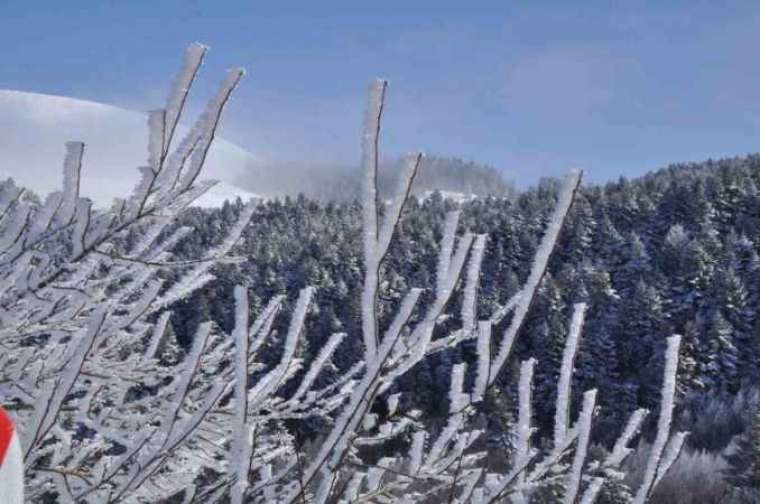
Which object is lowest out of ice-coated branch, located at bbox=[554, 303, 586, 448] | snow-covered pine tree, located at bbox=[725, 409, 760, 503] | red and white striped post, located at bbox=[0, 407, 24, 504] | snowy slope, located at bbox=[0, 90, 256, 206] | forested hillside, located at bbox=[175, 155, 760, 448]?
snow-covered pine tree, located at bbox=[725, 409, 760, 503]

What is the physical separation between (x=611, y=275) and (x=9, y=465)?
198 ft

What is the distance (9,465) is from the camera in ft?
4.26

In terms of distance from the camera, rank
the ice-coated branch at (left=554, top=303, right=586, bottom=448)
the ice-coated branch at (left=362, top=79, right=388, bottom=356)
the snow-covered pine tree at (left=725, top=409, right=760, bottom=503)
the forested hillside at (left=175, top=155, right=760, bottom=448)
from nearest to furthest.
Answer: the ice-coated branch at (left=362, top=79, right=388, bottom=356)
the ice-coated branch at (left=554, top=303, right=586, bottom=448)
the snow-covered pine tree at (left=725, top=409, right=760, bottom=503)
the forested hillside at (left=175, top=155, right=760, bottom=448)

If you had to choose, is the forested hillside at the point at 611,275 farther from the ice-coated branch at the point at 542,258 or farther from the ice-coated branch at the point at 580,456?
the ice-coated branch at the point at 542,258

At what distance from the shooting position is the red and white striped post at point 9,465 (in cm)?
128

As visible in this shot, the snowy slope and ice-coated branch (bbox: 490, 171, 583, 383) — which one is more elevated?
the snowy slope

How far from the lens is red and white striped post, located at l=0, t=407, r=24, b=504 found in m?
1.28

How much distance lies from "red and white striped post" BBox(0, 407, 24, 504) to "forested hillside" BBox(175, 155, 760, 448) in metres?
31.9

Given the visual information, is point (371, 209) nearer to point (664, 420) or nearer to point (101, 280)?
point (664, 420)

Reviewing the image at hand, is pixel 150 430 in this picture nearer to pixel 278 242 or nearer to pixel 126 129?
pixel 278 242

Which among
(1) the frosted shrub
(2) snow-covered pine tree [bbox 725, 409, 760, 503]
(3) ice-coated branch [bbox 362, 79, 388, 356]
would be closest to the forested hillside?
(2) snow-covered pine tree [bbox 725, 409, 760, 503]

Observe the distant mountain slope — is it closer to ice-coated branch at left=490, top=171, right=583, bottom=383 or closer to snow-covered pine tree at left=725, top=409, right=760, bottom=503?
snow-covered pine tree at left=725, top=409, right=760, bottom=503

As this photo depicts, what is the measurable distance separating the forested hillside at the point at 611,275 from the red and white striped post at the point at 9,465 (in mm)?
31855

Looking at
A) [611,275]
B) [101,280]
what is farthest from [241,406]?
[611,275]
